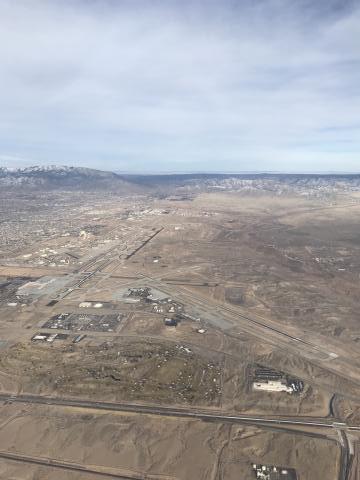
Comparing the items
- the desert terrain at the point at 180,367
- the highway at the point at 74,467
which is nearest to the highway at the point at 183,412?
the desert terrain at the point at 180,367

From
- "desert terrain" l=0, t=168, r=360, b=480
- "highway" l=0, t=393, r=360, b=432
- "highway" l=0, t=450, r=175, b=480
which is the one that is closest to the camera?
"highway" l=0, t=450, r=175, b=480

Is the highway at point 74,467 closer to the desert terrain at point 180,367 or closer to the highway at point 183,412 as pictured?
the desert terrain at point 180,367

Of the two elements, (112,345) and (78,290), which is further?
(78,290)

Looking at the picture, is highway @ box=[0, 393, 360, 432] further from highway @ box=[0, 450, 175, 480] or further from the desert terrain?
highway @ box=[0, 450, 175, 480]

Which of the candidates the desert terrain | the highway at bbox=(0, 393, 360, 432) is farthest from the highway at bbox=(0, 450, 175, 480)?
the highway at bbox=(0, 393, 360, 432)

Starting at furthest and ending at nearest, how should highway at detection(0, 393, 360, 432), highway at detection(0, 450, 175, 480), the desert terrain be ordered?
highway at detection(0, 393, 360, 432)
the desert terrain
highway at detection(0, 450, 175, 480)

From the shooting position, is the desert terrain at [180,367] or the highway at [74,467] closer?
the highway at [74,467]

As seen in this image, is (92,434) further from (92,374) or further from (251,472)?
(251,472)

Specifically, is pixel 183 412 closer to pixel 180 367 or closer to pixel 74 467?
pixel 180 367

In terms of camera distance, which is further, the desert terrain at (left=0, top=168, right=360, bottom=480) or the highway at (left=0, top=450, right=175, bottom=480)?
the desert terrain at (left=0, top=168, right=360, bottom=480)

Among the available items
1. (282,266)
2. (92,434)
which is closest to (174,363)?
(92,434)

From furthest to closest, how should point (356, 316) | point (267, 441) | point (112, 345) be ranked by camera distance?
point (356, 316) → point (112, 345) → point (267, 441)
